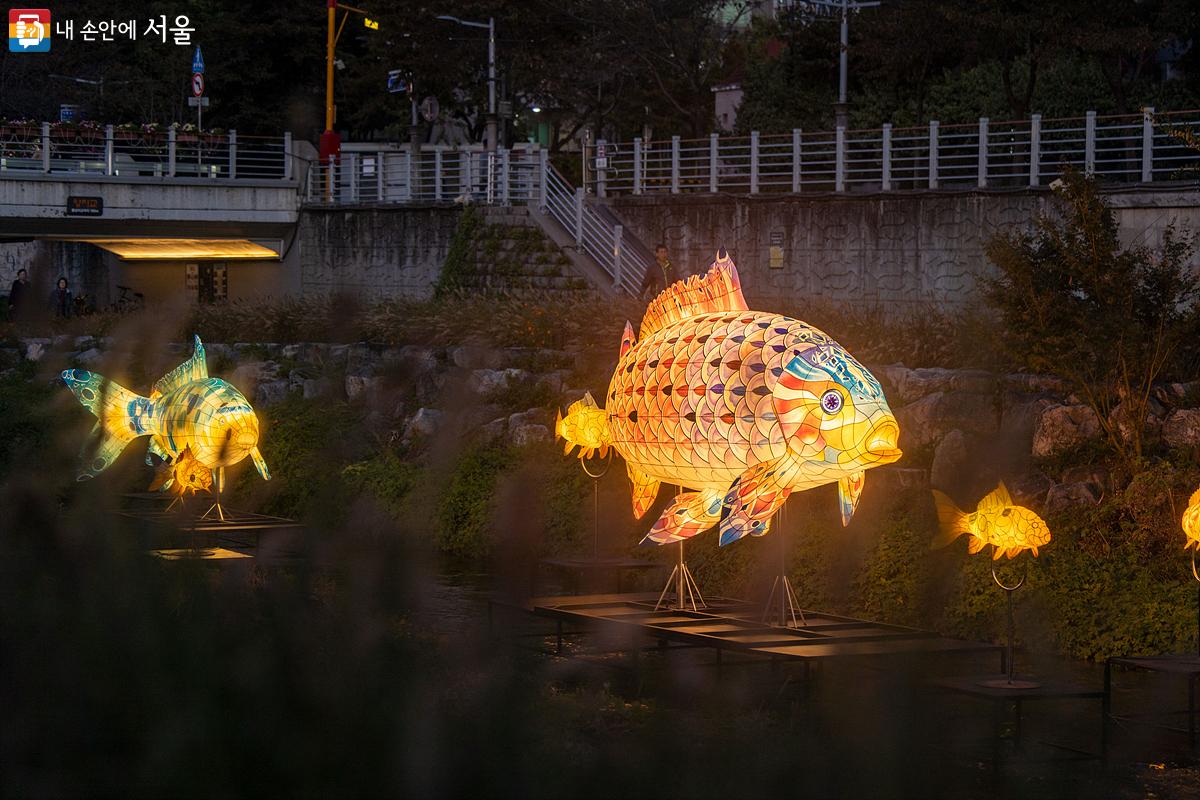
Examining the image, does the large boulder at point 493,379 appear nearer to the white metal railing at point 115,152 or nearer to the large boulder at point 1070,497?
the large boulder at point 1070,497

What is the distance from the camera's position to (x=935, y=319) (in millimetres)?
18938

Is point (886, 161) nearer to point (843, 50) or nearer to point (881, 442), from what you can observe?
point (843, 50)

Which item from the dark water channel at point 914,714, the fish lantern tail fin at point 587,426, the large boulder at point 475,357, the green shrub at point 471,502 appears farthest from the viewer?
the large boulder at point 475,357

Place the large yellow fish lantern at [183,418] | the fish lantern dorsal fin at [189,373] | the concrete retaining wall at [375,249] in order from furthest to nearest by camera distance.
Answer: the concrete retaining wall at [375,249]
the fish lantern dorsal fin at [189,373]
the large yellow fish lantern at [183,418]

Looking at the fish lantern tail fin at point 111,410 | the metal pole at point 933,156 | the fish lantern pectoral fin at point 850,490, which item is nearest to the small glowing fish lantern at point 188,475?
the fish lantern tail fin at point 111,410

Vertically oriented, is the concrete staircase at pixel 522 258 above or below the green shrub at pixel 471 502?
above

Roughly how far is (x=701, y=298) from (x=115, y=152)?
89.3 ft

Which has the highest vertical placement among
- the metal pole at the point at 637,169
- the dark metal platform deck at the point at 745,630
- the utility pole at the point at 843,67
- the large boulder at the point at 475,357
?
the utility pole at the point at 843,67

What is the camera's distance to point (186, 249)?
40469 mm

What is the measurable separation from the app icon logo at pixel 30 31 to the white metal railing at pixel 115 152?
11.3 m

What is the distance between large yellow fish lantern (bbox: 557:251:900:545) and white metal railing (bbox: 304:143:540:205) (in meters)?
18.5

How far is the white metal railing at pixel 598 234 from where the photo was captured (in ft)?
89.9

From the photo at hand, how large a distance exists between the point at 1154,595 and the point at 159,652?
25.1 ft

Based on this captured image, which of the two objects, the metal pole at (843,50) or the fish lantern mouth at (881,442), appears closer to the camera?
the fish lantern mouth at (881,442)
